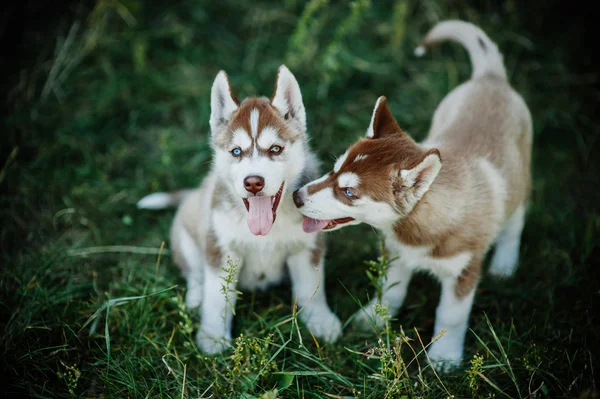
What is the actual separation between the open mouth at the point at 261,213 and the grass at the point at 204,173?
754 millimetres

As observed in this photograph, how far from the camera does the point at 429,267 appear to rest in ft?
12.4

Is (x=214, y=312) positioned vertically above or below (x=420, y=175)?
below

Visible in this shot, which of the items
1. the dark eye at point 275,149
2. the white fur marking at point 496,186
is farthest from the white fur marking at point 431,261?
the dark eye at point 275,149

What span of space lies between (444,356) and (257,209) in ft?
6.33

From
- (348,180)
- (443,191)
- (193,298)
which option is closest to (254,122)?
(348,180)

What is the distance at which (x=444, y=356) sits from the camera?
391cm

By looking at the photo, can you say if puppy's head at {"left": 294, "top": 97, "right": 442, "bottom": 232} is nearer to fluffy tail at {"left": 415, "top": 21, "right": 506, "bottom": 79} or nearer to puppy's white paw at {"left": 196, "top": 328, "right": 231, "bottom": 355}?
puppy's white paw at {"left": 196, "top": 328, "right": 231, "bottom": 355}

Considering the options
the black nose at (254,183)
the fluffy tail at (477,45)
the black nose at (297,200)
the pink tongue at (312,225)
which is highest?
the fluffy tail at (477,45)

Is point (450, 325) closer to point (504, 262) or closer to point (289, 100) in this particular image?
point (504, 262)

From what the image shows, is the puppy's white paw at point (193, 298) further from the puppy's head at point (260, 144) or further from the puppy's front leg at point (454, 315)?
the puppy's front leg at point (454, 315)

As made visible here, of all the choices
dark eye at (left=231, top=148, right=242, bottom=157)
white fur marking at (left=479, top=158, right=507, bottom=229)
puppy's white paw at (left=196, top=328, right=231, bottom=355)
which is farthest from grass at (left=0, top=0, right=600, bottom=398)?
dark eye at (left=231, top=148, right=242, bottom=157)

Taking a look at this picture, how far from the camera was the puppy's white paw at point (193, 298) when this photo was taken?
438cm

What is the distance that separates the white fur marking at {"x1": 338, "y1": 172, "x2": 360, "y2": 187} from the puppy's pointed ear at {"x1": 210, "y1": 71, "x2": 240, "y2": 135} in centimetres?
105

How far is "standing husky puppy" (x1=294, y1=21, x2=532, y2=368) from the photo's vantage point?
3371 millimetres
